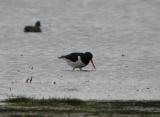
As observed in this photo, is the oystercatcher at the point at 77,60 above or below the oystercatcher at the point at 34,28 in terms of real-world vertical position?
below

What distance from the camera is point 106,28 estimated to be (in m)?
28.2

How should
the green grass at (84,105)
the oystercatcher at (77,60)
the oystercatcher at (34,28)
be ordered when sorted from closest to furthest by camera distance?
1. the green grass at (84,105)
2. the oystercatcher at (77,60)
3. the oystercatcher at (34,28)

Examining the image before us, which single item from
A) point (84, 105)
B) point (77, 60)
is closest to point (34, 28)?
point (77, 60)

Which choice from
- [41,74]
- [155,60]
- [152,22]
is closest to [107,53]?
[155,60]

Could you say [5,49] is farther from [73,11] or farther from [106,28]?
[73,11]

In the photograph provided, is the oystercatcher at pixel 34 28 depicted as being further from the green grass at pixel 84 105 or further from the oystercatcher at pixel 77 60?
the green grass at pixel 84 105

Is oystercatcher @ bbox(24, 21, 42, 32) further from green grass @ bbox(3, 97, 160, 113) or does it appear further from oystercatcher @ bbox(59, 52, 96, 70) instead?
green grass @ bbox(3, 97, 160, 113)

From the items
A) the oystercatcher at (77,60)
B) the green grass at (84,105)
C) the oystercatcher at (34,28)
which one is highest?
the oystercatcher at (34,28)

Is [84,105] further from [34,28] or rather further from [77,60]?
[34,28]

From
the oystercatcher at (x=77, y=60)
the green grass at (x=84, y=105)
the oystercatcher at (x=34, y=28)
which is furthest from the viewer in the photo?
the oystercatcher at (x=34, y=28)

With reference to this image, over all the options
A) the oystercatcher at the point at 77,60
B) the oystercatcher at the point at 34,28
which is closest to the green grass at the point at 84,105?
A: the oystercatcher at the point at 77,60

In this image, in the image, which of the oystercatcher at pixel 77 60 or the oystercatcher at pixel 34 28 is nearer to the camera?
the oystercatcher at pixel 77 60

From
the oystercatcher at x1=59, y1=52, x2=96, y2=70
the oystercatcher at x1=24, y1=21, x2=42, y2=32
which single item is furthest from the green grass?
the oystercatcher at x1=24, y1=21, x2=42, y2=32

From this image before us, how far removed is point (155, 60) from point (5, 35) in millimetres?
7243
